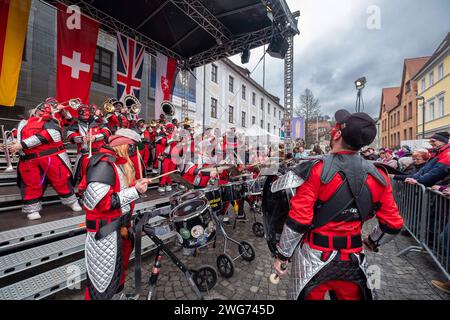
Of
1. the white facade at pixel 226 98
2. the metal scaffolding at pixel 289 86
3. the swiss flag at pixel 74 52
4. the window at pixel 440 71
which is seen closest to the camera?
the swiss flag at pixel 74 52

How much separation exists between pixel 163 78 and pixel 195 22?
2452 millimetres

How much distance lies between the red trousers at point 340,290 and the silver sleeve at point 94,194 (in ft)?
6.19

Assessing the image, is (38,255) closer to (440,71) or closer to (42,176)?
(42,176)

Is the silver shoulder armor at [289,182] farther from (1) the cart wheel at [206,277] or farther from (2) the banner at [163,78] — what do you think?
(2) the banner at [163,78]

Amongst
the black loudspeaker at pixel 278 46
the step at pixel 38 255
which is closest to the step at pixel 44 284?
the step at pixel 38 255

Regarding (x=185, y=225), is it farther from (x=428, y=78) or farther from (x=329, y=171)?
(x=428, y=78)

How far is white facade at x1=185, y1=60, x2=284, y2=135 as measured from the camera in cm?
1655

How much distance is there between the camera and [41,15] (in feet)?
27.6

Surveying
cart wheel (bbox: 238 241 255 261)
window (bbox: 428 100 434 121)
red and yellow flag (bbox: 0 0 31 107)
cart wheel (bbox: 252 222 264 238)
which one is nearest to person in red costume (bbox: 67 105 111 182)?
Answer: red and yellow flag (bbox: 0 0 31 107)

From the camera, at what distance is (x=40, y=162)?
351 centimetres

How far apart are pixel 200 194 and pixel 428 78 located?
117 feet

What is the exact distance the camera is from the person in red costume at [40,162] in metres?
3.34

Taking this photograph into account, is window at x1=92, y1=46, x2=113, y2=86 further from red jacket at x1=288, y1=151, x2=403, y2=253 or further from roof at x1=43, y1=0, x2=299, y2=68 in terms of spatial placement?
red jacket at x1=288, y1=151, x2=403, y2=253

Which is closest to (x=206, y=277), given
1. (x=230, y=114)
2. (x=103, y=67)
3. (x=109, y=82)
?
(x=109, y=82)
